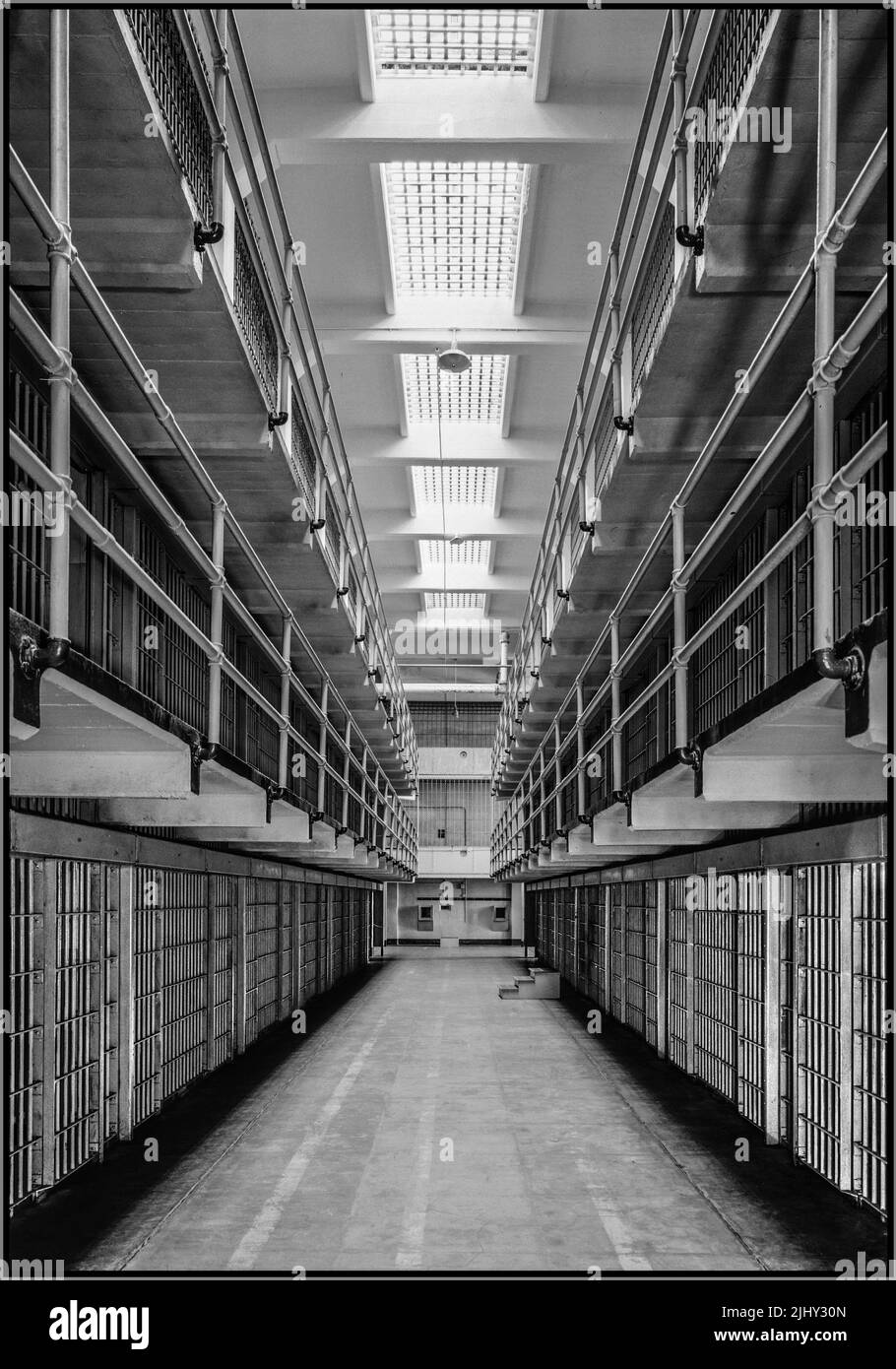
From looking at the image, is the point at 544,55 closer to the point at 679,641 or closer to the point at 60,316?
the point at 679,641

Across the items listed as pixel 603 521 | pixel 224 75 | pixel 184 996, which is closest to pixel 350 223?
pixel 603 521

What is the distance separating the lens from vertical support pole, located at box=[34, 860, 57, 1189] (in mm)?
6648

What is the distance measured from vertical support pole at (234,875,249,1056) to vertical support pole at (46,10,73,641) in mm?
9288

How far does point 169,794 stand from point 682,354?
3263 mm

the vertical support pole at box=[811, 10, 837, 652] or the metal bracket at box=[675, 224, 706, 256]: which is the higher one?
the metal bracket at box=[675, 224, 706, 256]

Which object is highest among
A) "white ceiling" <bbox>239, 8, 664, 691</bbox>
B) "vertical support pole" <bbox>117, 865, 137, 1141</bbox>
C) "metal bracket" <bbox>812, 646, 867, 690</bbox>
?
"white ceiling" <bbox>239, 8, 664, 691</bbox>

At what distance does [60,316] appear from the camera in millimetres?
3393

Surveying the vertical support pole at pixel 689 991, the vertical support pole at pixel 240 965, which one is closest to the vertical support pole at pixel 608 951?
the vertical support pole at pixel 689 991

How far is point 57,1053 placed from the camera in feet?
22.8

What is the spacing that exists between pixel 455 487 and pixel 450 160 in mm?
8983

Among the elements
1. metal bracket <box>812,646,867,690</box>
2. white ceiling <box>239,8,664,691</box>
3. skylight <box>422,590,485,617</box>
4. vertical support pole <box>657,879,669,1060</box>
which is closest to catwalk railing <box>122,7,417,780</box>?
white ceiling <box>239,8,664,691</box>

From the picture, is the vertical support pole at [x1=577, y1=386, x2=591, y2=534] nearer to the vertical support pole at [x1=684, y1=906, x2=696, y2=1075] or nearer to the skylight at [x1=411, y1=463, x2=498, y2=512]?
the vertical support pole at [x1=684, y1=906, x2=696, y2=1075]

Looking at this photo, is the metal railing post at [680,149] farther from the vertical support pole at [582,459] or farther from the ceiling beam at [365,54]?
the ceiling beam at [365,54]
